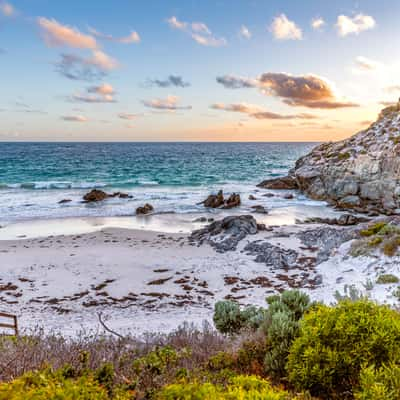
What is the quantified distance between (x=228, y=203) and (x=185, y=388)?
25.7m

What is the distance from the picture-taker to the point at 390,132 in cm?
3422

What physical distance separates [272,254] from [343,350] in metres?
11.0

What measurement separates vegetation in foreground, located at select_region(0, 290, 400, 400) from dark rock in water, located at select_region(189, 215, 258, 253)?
11024 mm

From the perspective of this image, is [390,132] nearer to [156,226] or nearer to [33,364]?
[156,226]

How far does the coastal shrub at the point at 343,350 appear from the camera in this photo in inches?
133

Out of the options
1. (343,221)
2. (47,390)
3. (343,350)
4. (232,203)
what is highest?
(47,390)

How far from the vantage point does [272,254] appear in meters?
14.3

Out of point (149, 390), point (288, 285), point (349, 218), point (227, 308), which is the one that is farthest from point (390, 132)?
point (149, 390)

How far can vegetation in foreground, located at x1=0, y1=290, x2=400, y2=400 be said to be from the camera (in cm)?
254

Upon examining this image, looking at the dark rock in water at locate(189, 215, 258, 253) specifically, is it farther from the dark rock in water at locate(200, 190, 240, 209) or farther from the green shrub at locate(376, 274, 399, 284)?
the dark rock in water at locate(200, 190, 240, 209)

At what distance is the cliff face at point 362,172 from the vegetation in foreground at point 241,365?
24760mm

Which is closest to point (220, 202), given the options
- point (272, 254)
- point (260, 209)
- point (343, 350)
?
point (260, 209)

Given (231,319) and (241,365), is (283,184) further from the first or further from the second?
(241,365)

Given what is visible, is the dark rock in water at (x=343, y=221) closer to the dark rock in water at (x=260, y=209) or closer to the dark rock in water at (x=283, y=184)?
the dark rock in water at (x=260, y=209)
